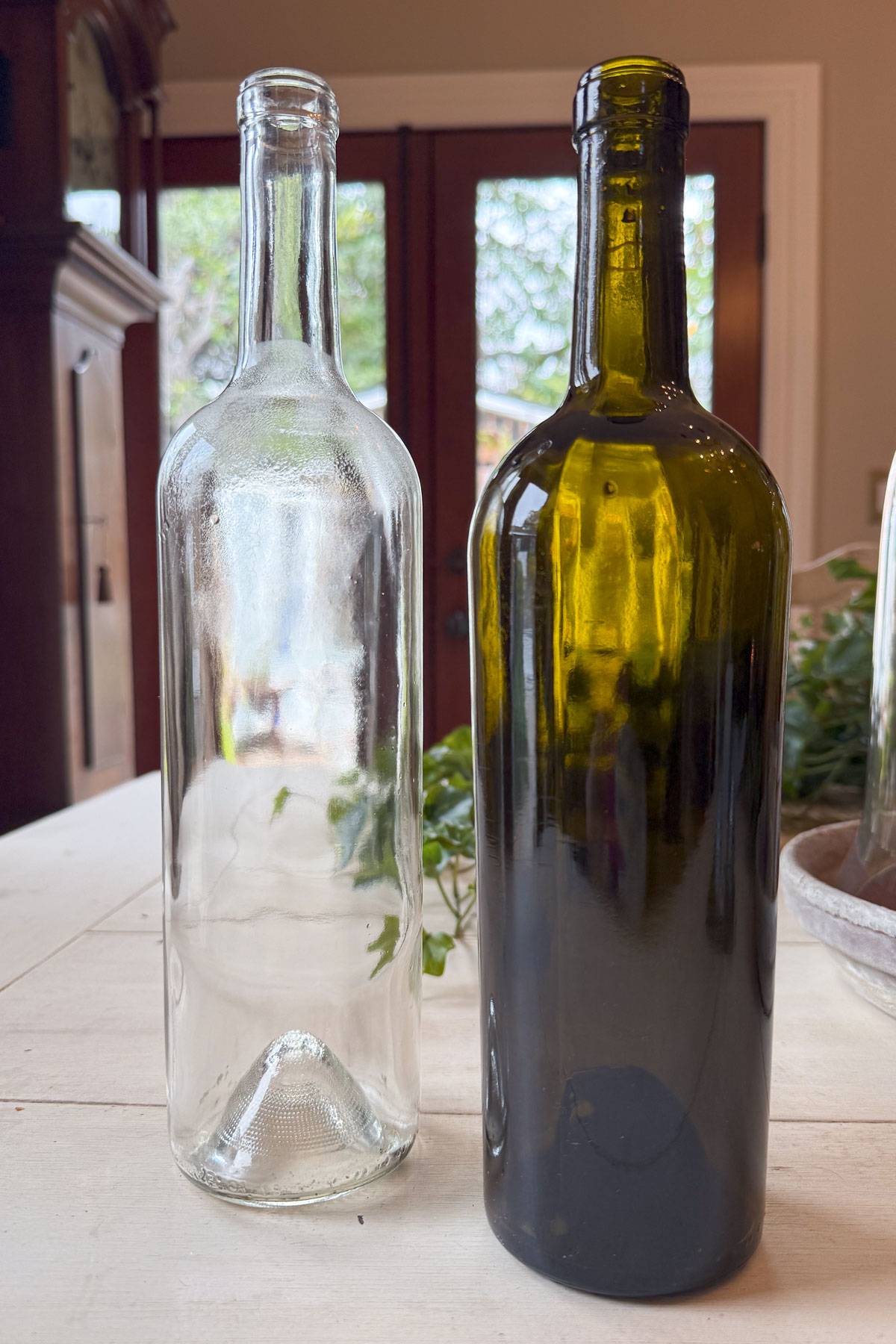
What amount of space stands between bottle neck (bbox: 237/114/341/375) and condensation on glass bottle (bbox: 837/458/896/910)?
0.76 feet

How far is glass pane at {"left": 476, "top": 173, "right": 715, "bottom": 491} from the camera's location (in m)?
2.53

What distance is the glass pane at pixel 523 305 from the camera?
2.53m

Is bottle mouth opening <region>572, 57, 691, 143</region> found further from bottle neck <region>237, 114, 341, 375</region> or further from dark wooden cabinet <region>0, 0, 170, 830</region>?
dark wooden cabinet <region>0, 0, 170, 830</region>

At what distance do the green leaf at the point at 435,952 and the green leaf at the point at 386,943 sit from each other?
0.36 ft

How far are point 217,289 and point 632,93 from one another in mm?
2589

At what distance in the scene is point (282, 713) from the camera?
319 mm

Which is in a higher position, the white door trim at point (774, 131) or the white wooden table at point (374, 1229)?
the white door trim at point (774, 131)

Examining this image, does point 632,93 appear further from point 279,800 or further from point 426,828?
point 426,828

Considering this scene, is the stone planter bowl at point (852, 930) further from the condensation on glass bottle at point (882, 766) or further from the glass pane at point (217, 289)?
the glass pane at point (217, 289)

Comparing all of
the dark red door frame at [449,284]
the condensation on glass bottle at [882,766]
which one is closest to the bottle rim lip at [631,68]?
the condensation on glass bottle at [882,766]

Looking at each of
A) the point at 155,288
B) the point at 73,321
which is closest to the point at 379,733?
the point at 73,321

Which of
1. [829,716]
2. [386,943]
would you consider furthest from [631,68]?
[829,716]

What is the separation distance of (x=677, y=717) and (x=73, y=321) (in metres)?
1.82

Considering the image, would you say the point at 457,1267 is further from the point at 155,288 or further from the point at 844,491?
the point at 844,491
